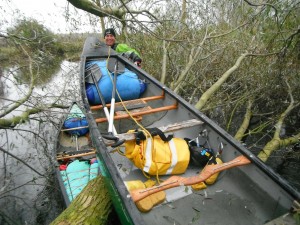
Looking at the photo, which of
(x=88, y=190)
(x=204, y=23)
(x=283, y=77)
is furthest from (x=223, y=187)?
(x=204, y=23)

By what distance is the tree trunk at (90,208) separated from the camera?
7.64ft

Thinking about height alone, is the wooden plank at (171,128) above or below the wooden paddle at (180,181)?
above

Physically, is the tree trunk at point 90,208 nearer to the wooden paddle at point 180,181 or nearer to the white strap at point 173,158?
the wooden paddle at point 180,181

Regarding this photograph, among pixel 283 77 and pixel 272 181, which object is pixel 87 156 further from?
pixel 283 77

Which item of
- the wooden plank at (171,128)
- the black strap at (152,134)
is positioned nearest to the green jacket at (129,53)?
the wooden plank at (171,128)

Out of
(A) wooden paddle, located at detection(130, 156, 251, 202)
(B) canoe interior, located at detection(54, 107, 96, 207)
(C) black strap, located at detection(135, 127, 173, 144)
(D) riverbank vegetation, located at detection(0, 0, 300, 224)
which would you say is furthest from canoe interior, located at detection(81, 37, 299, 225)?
(D) riverbank vegetation, located at detection(0, 0, 300, 224)

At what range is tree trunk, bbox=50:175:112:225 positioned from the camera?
2.33 m

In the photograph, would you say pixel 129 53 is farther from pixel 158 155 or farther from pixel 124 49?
pixel 158 155

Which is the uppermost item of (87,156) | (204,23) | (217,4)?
(217,4)

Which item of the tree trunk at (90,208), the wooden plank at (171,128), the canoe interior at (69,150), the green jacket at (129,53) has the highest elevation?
the green jacket at (129,53)

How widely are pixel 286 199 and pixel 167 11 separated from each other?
5.71m

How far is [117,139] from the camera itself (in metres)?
2.61

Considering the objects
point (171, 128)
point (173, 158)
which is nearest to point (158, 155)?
point (173, 158)

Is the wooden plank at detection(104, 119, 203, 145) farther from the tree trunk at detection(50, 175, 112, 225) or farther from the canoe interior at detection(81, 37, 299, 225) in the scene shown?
the tree trunk at detection(50, 175, 112, 225)
